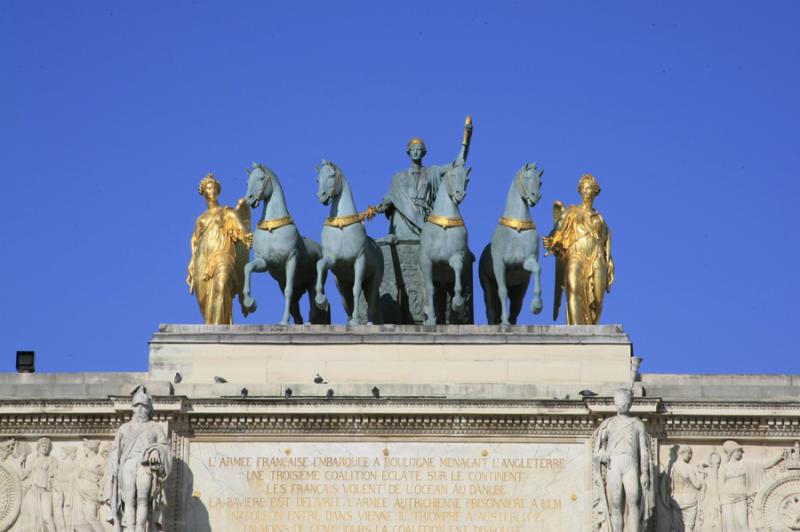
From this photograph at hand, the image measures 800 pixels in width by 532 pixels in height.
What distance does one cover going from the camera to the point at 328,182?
58.3 metres

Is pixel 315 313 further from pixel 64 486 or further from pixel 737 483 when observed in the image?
pixel 737 483

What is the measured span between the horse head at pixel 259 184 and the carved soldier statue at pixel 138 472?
578 cm

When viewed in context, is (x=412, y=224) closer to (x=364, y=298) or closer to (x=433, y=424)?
(x=364, y=298)

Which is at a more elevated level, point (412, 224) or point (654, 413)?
point (412, 224)

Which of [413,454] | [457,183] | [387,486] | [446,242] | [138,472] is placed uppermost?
[457,183]

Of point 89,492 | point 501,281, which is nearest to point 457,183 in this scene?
point 501,281

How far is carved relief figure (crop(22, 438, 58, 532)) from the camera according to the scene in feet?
181

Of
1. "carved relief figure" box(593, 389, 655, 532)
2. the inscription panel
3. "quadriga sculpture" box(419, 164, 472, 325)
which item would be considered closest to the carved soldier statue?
the inscription panel

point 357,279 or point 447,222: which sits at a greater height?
point 447,222

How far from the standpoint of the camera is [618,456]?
53.6 m

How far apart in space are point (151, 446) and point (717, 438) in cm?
1034

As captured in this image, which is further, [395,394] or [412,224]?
[412,224]

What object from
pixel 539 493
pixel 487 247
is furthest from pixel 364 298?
pixel 539 493

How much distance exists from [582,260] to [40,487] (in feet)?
37.7
